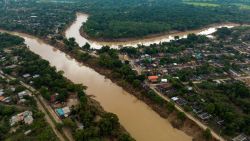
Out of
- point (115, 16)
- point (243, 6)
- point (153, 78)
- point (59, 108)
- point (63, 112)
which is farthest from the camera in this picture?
point (243, 6)

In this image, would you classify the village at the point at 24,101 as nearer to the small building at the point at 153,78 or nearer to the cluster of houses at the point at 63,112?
the cluster of houses at the point at 63,112

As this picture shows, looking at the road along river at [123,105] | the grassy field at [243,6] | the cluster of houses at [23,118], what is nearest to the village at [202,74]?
the road along river at [123,105]

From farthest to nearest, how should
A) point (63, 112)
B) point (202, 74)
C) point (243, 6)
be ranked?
point (243, 6), point (202, 74), point (63, 112)

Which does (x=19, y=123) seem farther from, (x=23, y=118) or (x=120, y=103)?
(x=120, y=103)

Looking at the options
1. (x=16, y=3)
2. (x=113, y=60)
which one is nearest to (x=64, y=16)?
(x=16, y=3)

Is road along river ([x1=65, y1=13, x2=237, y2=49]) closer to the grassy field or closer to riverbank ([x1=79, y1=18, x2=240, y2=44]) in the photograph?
riverbank ([x1=79, y1=18, x2=240, y2=44])

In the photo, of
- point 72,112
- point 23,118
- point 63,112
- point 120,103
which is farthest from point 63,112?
point 120,103
